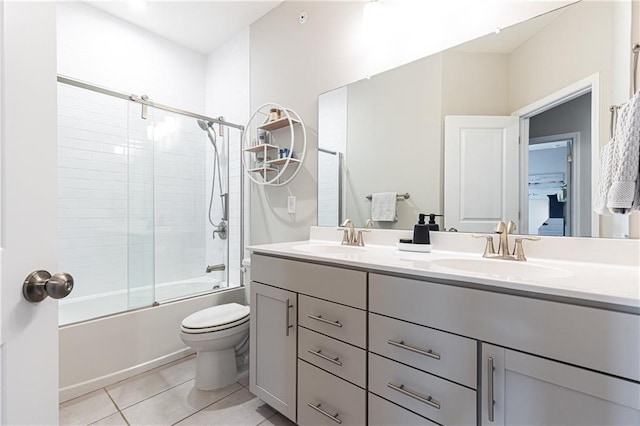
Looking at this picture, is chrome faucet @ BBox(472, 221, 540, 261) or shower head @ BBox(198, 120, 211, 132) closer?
chrome faucet @ BBox(472, 221, 540, 261)

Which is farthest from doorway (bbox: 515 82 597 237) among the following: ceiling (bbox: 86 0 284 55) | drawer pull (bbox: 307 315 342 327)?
ceiling (bbox: 86 0 284 55)

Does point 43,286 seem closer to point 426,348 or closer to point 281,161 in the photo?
point 426,348

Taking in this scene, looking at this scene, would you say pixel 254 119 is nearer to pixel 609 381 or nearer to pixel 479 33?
pixel 479 33

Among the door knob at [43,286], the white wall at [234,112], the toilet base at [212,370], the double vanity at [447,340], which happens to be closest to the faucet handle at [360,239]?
the double vanity at [447,340]

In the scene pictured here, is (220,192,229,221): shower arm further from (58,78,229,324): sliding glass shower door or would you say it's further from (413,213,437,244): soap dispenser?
(413,213,437,244): soap dispenser

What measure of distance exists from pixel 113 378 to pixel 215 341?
0.74 m

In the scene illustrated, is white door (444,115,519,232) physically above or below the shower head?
below

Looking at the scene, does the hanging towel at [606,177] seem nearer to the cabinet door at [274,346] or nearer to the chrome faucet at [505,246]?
the chrome faucet at [505,246]

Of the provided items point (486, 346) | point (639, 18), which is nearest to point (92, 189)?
point (486, 346)

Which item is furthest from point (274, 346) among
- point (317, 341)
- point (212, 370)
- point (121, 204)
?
point (121, 204)

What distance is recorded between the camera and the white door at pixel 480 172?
1286 millimetres

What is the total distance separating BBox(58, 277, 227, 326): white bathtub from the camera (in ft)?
6.29

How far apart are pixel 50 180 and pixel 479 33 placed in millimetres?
1687

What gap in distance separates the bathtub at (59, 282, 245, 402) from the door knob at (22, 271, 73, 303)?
1469 mm
